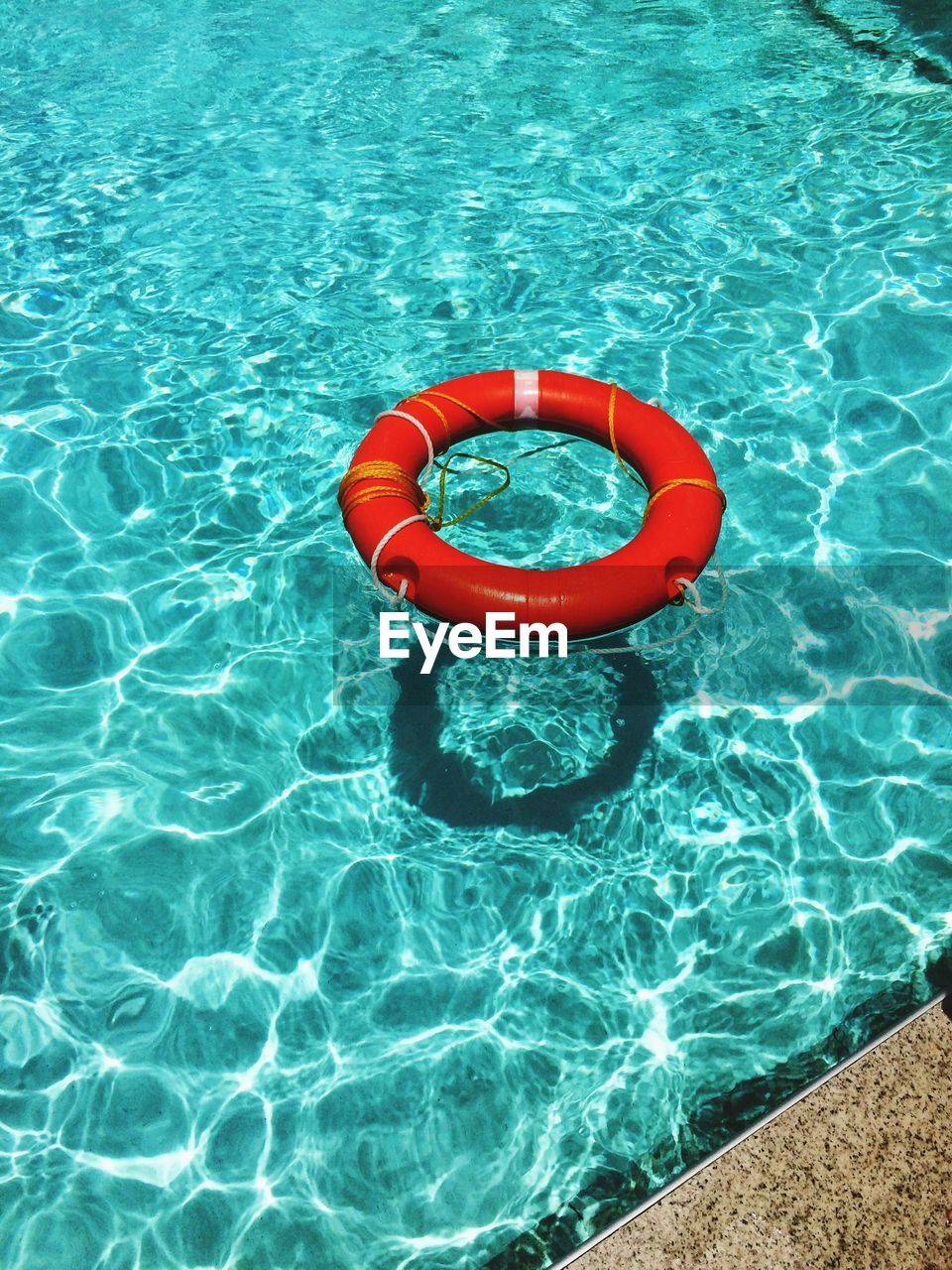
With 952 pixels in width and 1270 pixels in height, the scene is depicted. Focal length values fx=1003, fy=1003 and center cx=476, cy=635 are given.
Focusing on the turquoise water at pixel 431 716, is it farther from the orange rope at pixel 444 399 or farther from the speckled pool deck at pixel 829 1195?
the orange rope at pixel 444 399

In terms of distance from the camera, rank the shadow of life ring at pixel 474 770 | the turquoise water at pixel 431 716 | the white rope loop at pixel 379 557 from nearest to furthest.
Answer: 1. the turquoise water at pixel 431 716
2. the white rope loop at pixel 379 557
3. the shadow of life ring at pixel 474 770

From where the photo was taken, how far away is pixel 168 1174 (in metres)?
3.17

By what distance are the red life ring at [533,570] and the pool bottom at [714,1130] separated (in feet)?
5.24

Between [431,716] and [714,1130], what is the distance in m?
1.85

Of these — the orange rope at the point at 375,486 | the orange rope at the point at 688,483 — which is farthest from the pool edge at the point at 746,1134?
the orange rope at the point at 375,486

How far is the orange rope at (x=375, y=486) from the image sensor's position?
3621mm

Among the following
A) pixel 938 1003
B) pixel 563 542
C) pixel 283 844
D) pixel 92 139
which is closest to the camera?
pixel 938 1003

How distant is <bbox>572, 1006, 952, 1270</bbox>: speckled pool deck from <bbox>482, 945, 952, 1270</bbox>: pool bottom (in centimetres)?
4

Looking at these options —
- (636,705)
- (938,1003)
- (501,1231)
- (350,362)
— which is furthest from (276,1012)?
(350,362)

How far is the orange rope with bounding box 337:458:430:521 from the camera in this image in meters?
3.62

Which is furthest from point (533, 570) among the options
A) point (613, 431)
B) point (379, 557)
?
point (613, 431)

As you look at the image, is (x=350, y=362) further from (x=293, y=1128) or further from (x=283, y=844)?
(x=293, y=1128)

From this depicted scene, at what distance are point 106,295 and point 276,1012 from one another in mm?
4508

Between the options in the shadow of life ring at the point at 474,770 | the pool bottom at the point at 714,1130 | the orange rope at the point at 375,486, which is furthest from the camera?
the shadow of life ring at the point at 474,770
